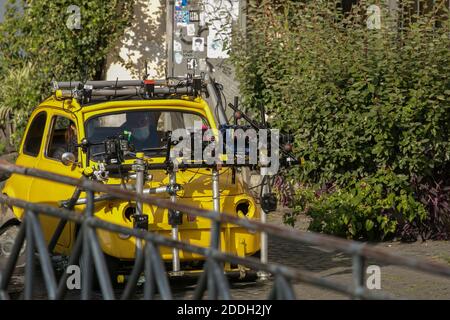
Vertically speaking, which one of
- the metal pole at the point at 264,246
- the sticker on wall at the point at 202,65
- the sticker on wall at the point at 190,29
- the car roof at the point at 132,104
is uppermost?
the sticker on wall at the point at 190,29

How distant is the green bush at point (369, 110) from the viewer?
1138 cm

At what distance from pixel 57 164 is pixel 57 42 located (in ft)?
25.3

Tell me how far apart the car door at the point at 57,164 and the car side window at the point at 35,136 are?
0.55 ft

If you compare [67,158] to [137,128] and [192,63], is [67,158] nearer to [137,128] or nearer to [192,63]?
[137,128]

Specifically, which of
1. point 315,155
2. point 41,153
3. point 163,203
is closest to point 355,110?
point 315,155

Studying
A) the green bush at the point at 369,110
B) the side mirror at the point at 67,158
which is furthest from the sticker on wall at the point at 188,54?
the side mirror at the point at 67,158

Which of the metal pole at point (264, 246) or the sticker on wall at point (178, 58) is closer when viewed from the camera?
the metal pole at point (264, 246)

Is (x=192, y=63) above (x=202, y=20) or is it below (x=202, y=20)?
below

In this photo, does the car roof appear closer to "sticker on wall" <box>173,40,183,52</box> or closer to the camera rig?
the camera rig

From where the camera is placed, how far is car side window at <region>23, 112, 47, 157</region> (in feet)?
34.5

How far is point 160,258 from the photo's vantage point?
5379mm

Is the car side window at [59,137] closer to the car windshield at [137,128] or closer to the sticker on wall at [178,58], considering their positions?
the car windshield at [137,128]

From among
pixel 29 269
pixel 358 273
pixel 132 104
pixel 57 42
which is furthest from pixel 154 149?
pixel 57 42

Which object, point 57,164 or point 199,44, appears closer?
point 57,164
